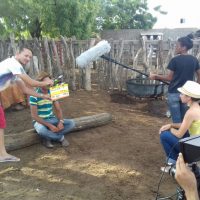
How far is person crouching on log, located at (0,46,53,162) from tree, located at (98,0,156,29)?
96.8ft

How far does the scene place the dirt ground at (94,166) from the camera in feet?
13.7

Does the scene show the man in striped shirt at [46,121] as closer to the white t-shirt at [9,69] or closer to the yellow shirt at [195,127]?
the white t-shirt at [9,69]

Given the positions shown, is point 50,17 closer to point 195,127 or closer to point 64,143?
point 64,143

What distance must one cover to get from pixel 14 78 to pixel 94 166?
1.72 m

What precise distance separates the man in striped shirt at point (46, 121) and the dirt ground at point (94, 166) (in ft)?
0.58

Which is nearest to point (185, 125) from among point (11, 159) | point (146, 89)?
point (11, 159)

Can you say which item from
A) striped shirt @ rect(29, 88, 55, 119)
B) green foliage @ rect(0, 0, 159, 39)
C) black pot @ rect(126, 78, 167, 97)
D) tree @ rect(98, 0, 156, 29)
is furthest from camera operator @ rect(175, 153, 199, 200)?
tree @ rect(98, 0, 156, 29)

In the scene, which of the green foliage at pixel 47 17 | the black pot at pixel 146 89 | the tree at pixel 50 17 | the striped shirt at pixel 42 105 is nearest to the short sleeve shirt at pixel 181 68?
the striped shirt at pixel 42 105

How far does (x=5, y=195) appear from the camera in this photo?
409 cm

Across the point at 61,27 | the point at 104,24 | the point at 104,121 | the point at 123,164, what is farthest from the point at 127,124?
the point at 104,24

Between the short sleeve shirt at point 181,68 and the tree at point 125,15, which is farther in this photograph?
the tree at point 125,15

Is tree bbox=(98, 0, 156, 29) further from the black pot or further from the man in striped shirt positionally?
the man in striped shirt

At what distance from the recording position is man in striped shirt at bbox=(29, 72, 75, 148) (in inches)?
209

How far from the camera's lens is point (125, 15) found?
3506 centimetres
